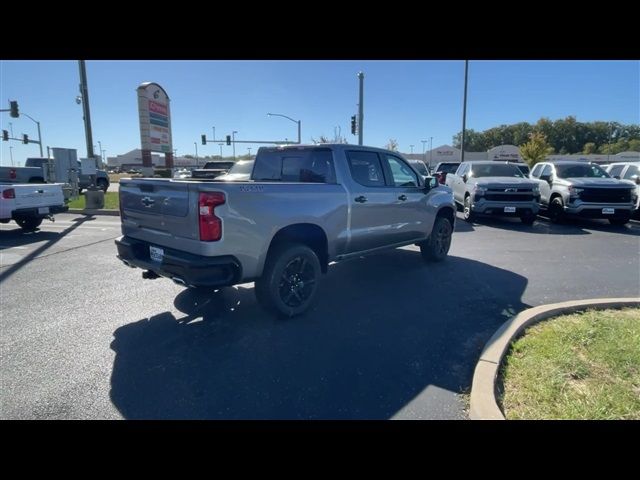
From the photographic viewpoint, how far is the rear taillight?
11.2 ft

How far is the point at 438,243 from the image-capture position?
674cm

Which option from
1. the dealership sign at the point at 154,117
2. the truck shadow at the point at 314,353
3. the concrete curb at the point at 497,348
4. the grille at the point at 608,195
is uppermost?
the dealership sign at the point at 154,117

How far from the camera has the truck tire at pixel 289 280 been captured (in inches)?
157

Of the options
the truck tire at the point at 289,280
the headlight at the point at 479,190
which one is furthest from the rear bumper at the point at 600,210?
the truck tire at the point at 289,280

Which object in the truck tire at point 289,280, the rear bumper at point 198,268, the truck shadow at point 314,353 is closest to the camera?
the truck shadow at point 314,353

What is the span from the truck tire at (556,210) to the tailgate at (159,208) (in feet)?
37.4

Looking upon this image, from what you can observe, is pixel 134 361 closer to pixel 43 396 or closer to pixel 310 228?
pixel 43 396

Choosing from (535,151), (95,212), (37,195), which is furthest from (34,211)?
(535,151)

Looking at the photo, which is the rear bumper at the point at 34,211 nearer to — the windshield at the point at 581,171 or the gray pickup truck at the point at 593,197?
→ the gray pickup truck at the point at 593,197

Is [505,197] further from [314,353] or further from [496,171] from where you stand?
[314,353]

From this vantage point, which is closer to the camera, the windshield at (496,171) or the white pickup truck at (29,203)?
the white pickup truck at (29,203)

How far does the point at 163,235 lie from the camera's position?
3836 millimetres

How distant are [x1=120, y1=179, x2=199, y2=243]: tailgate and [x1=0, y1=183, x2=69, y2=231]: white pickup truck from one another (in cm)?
668

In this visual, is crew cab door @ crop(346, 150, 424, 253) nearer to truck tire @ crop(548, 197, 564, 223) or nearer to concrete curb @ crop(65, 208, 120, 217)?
truck tire @ crop(548, 197, 564, 223)
